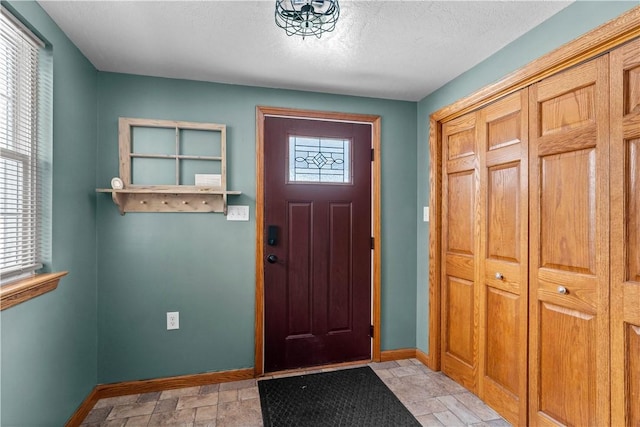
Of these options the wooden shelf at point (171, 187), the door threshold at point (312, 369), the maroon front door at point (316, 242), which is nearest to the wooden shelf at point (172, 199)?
the wooden shelf at point (171, 187)

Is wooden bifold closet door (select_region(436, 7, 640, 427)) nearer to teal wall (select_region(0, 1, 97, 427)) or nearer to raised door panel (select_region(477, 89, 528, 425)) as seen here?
raised door panel (select_region(477, 89, 528, 425))

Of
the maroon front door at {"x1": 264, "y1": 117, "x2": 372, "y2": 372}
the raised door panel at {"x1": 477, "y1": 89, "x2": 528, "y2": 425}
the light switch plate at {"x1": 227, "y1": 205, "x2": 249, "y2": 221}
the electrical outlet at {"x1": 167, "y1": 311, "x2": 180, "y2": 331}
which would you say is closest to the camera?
the raised door panel at {"x1": 477, "y1": 89, "x2": 528, "y2": 425}

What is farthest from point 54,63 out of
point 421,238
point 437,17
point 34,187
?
point 421,238

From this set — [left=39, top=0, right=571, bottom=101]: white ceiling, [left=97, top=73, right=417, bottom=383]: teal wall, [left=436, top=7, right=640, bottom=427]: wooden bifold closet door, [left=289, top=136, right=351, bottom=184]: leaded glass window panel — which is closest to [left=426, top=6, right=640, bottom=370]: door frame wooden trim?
[left=436, top=7, right=640, bottom=427]: wooden bifold closet door

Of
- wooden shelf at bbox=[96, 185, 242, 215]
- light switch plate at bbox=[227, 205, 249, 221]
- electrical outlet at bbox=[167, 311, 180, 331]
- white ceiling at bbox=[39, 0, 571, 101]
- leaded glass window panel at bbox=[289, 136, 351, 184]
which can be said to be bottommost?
electrical outlet at bbox=[167, 311, 180, 331]

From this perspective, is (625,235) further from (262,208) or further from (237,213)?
(237,213)

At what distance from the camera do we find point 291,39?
1.89 metres

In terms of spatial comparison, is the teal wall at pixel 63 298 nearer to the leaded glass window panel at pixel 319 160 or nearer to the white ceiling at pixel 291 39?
the white ceiling at pixel 291 39

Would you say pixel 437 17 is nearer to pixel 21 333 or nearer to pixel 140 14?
pixel 140 14

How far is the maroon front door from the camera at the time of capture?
261 cm

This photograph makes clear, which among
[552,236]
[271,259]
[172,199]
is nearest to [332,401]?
[271,259]

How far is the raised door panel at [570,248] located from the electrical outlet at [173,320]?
232 cm

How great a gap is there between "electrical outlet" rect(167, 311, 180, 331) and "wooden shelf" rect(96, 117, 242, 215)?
76 cm

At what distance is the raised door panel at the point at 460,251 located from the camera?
2.33 meters
